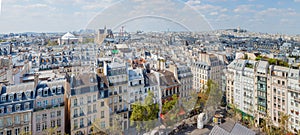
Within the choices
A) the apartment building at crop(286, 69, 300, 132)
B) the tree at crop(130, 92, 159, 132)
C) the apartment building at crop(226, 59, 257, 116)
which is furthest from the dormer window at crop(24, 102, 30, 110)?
the apartment building at crop(286, 69, 300, 132)

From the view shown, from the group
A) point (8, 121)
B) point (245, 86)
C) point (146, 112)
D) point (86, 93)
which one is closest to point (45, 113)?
point (8, 121)

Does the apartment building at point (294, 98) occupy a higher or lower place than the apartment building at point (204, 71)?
lower

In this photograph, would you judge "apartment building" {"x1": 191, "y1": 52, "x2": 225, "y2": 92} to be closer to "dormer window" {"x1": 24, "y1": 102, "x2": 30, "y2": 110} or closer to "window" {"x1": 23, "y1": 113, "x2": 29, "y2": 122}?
"dormer window" {"x1": 24, "y1": 102, "x2": 30, "y2": 110}

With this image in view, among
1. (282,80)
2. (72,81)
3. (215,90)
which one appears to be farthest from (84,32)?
(282,80)

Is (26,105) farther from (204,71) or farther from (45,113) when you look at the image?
(204,71)

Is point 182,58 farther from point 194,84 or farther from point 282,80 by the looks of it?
point 282,80

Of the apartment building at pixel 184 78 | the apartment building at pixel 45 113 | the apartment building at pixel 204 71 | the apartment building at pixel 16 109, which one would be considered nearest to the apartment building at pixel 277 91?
the apartment building at pixel 204 71

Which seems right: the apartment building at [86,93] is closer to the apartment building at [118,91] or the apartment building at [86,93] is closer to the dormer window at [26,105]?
the apartment building at [118,91]

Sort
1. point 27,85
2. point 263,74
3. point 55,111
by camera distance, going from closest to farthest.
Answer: point 55,111 → point 27,85 → point 263,74
